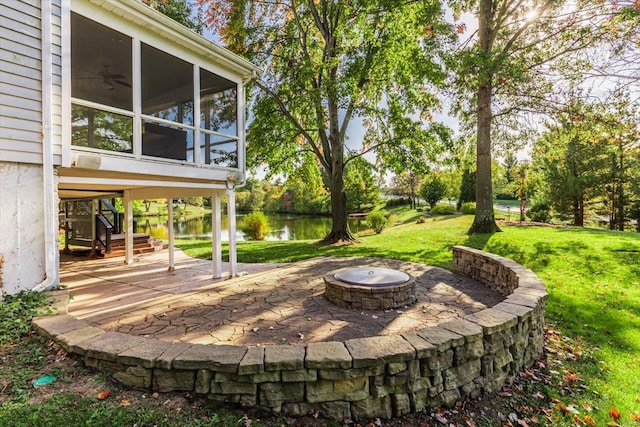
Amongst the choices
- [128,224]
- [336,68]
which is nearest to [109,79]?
[128,224]

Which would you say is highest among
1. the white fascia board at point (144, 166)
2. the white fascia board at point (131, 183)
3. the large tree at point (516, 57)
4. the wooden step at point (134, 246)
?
the large tree at point (516, 57)

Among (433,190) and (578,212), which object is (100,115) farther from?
(433,190)

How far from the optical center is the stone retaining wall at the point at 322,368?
2281 mm

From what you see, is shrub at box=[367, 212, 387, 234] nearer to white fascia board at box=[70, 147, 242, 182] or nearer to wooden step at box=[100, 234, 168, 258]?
wooden step at box=[100, 234, 168, 258]

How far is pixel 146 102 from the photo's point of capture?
5.94 m

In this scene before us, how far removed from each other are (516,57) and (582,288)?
707 centimetres

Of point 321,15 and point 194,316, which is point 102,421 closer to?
point 194,316

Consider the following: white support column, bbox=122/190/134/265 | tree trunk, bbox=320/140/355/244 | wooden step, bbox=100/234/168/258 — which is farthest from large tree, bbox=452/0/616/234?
wooden step, bbox=100/234/168/258

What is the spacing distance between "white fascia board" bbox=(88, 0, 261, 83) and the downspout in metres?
0.77

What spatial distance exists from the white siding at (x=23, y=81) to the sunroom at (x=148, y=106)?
0.12 metres

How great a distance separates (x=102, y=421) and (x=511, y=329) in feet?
11.3

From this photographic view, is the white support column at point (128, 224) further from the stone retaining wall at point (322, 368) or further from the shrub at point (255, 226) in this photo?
the shrub at point (255, 226)

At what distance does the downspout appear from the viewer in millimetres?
3568

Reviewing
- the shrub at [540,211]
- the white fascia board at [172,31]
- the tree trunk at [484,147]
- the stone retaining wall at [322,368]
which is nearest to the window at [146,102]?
the white fascia board at [172,31]
